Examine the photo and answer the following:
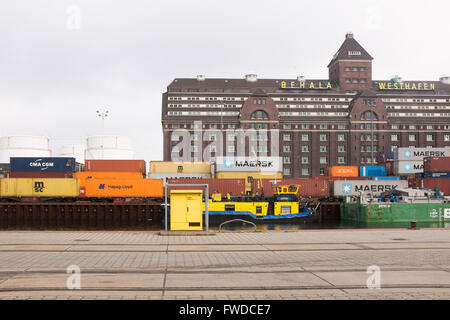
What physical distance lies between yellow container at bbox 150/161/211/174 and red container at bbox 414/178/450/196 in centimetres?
3254

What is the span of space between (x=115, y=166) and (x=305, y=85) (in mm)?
83758

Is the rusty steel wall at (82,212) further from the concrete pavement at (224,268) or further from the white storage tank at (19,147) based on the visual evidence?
the white storage tank at (19,147)

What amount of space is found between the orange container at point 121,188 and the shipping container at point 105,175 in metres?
3.10

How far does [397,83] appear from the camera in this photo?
456 feet

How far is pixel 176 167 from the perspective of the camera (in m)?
74.1

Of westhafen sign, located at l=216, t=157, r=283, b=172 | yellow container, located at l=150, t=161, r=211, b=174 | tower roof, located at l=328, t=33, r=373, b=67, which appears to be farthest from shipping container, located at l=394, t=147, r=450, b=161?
tower roof, located at l=328, t=33, r=373, b=67

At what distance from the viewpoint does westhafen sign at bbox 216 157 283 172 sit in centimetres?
7269

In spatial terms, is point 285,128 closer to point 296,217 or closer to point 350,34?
point 350,34

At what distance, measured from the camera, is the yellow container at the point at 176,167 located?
243ft

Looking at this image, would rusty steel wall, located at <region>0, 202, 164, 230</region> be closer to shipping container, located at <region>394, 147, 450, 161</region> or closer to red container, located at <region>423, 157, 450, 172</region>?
red container, located at <region>423, 157, 450, 172</region>

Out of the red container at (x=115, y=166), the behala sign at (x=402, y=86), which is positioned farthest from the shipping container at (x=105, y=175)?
the behala sign at (x=402, y=86)
